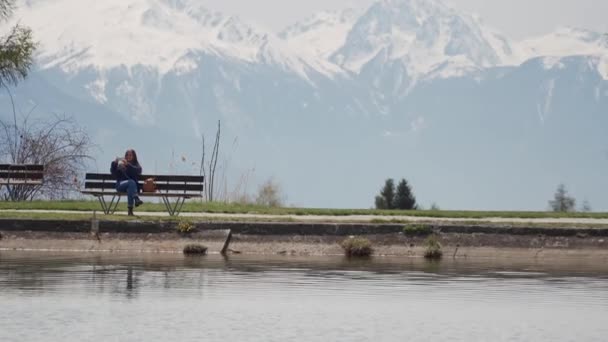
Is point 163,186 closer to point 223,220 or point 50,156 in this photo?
point 223,220

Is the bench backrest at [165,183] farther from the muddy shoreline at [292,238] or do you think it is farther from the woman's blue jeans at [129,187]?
the muddy shoreline at [292,238]

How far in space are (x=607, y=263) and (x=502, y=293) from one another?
23.6 feet

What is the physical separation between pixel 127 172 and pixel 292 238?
437 centimetres

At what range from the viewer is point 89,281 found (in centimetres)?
2581

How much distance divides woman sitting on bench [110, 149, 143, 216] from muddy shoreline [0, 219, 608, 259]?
2.28m

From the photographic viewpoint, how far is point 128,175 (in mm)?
36000

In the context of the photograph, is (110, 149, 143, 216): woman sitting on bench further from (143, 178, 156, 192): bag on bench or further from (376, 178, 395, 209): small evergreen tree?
(376, 178, 395, 209): small evergreen tree

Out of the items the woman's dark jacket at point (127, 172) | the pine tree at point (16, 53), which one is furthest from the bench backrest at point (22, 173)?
the pine tree at point (16, 53)

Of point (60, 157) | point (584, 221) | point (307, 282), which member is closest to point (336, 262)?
point (307, 282)

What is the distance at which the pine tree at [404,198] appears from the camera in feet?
169

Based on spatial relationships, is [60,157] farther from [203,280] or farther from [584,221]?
[203,280]

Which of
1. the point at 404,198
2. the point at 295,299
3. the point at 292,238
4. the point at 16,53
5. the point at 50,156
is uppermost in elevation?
the point at 16,53

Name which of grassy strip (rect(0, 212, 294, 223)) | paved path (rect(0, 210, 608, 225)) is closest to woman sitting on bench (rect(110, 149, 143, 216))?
paved path (rect(0, 210, 608, 225))

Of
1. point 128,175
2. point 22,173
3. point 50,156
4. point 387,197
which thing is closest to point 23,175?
point 22,173
